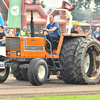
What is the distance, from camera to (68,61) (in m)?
9.05

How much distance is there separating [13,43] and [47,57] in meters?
1.08

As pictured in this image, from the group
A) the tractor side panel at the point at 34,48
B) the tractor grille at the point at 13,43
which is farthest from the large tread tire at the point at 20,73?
the tractor grille at the point at 13,43

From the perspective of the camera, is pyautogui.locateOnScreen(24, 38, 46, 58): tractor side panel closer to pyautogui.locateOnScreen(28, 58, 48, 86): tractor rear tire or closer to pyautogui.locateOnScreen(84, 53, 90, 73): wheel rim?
pyautogui.locateOnScreen(28, 58, 48, 86): tractor rear tire

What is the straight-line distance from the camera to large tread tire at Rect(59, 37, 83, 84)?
9031 millimetres

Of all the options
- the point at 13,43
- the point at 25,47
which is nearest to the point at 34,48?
the point at 25,47

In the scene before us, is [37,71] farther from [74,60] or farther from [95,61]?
[95,61]

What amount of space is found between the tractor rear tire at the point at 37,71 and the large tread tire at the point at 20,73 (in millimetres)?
1612

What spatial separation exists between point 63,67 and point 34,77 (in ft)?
4.31

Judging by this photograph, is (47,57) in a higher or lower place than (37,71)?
higher

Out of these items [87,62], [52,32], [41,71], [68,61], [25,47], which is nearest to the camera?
[41,71]

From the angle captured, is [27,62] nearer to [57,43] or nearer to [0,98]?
[57,43]

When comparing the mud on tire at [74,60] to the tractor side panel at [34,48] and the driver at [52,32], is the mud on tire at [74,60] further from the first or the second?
the tractor side panel at [34,48]

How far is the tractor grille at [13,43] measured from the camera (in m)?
8.66

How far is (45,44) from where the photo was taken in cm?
911
